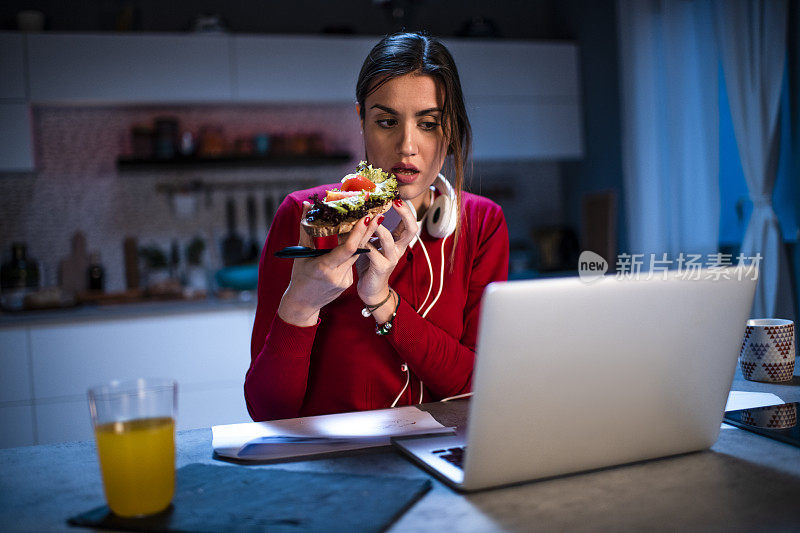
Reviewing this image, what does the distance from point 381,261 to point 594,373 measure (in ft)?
1.73

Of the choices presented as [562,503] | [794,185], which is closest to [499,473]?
[562,503]

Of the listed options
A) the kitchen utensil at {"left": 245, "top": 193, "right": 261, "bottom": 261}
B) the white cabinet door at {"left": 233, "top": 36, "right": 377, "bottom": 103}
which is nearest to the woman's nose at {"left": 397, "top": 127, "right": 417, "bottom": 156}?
the white cabinet door at {"left": 233, "top": 36, "right": 377, "bottom": 103}

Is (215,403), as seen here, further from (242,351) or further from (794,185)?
(794,185)

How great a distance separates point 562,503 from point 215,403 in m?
2.65

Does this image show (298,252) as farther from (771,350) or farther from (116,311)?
(116,311)

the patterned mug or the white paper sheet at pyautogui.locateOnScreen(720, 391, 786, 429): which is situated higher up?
the patterned mug

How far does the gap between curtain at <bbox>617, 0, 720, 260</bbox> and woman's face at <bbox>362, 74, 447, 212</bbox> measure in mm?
2102

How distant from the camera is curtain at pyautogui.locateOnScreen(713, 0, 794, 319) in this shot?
279 centimetres

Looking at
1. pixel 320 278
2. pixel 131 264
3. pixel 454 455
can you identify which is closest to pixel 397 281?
pixel 320 278

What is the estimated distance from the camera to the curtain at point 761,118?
2787 mm

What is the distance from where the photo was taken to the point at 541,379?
789 millimetres

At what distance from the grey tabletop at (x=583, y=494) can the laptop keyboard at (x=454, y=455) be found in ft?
0.14

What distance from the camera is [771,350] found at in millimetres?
1302

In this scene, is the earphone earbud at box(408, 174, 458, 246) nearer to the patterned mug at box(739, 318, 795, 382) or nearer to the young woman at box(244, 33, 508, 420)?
the young woman at box(244, 33, 508, 420)
